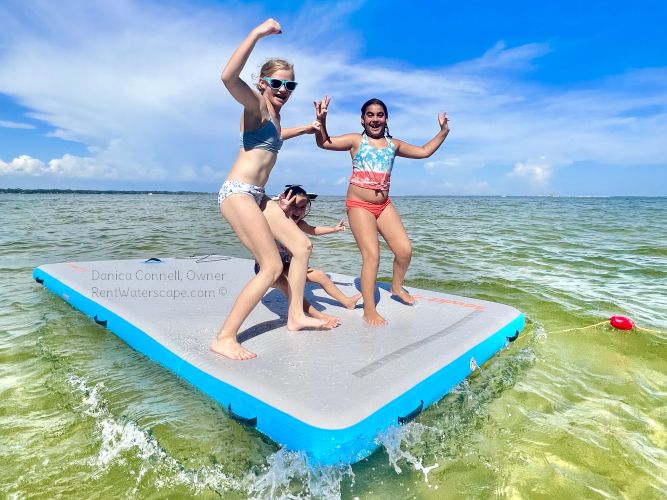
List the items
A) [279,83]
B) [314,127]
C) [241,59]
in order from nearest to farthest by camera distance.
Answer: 1. [241,59]
2. [279,83]
3. [314,127]

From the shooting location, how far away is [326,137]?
340 cm

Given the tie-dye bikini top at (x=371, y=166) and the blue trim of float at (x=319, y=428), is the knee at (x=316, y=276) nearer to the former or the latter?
the tie-dye bikini top at (x=371, y=166)

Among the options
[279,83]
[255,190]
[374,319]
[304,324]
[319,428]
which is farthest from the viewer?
[374,319]

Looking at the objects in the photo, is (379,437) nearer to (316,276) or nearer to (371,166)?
(316,276)

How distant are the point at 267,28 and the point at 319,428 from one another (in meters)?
2.00

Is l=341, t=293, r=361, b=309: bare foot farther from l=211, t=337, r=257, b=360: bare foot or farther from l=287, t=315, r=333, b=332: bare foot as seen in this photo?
l=211, t=337, r=257, b=360: bare foot

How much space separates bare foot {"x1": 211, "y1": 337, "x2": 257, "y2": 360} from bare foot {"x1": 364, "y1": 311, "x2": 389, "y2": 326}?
1.06 meters

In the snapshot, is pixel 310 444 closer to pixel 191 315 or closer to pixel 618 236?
pixel 191 315

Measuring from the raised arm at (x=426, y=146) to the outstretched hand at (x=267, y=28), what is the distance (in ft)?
5.64

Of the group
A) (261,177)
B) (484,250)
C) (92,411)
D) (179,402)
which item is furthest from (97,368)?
(484,250)

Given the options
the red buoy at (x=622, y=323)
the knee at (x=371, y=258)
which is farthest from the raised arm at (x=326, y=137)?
the red buoy at (x=622, y=323)

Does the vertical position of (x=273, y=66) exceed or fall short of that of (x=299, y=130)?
it exceeds it

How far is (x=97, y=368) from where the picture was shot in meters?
3.19

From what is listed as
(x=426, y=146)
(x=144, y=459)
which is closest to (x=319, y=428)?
(x=144, y=459)
